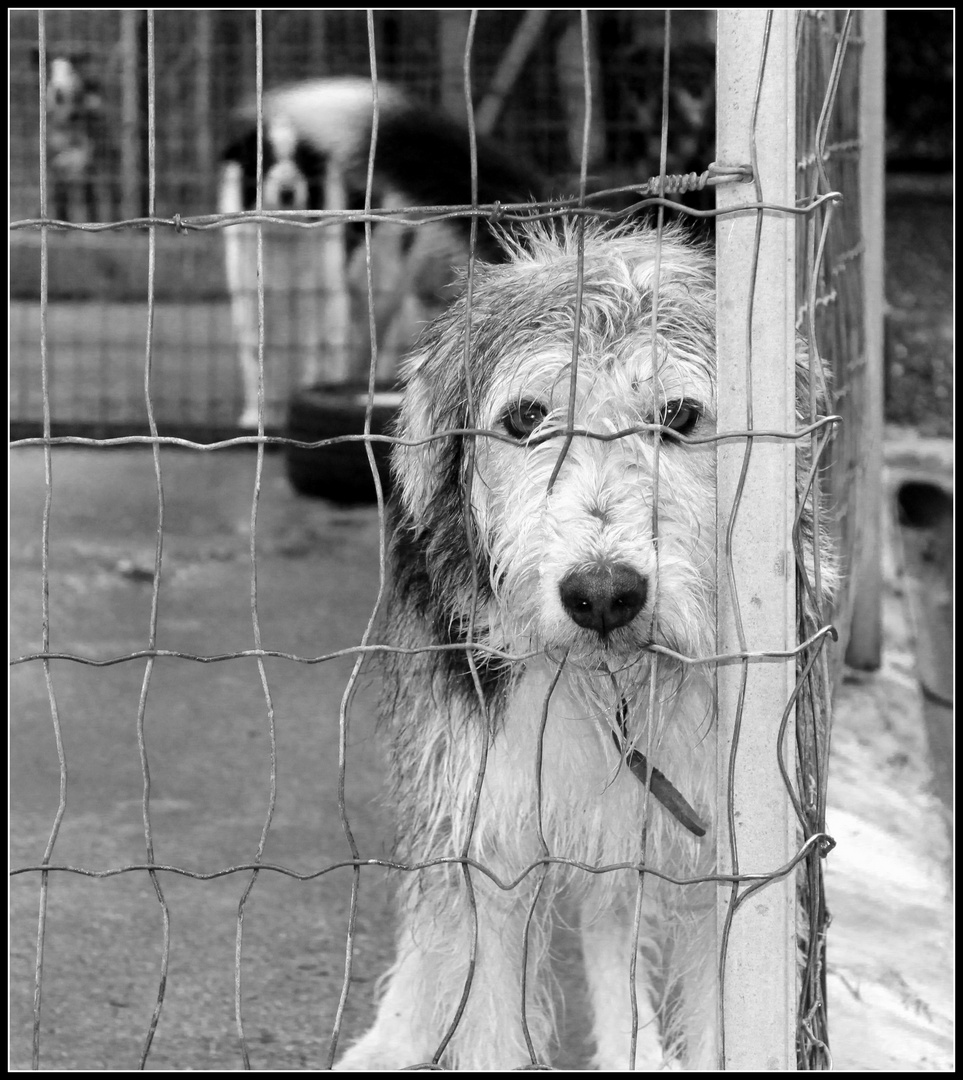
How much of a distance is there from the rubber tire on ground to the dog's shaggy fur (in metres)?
3.79

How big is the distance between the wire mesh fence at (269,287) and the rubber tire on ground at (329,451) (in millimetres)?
605

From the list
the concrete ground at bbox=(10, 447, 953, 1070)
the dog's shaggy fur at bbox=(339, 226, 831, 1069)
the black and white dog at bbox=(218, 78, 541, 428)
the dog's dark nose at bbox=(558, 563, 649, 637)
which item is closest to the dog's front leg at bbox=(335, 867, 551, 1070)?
the dog's shaggy fur at bbox=(339, 226, 831, 1069)

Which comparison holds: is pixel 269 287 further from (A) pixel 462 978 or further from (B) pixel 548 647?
(B) pixel 548 647

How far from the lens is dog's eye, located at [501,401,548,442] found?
233 cm

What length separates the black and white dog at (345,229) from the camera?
14.1 feet

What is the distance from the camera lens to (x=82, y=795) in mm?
3855

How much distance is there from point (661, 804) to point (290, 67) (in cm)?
934

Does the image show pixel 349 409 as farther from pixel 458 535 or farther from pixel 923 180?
pixel 923 180

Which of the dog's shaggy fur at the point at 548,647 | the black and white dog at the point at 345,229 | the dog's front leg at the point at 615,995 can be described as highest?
the black and white dog at the point at 345,229

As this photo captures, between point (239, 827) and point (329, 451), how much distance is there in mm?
3247

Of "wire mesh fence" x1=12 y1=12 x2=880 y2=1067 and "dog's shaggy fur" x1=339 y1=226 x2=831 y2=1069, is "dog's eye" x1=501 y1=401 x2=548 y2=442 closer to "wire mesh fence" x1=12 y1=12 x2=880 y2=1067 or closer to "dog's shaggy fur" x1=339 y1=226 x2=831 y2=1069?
"dog's shaggy fur" x1=339 y1=226 x2=831 y2=1069

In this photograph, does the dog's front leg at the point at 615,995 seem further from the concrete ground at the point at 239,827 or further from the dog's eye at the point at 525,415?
the dog's eye at the point at 525,415

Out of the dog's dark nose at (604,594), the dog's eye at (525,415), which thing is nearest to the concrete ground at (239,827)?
the dog's dark nose at (604,594)

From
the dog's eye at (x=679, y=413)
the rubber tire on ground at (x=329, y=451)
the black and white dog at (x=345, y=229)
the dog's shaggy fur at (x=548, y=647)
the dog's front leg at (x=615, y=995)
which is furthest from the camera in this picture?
the rubber tire on ground at (x=329, y=451)
